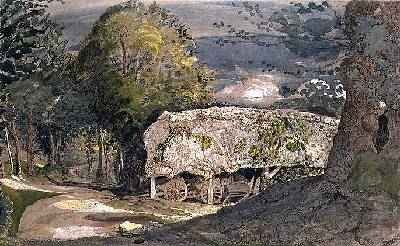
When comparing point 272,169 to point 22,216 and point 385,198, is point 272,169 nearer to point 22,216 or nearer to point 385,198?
point 22,216

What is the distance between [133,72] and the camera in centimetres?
6209

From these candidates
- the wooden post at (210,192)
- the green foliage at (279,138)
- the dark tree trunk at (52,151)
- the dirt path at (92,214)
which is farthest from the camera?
the dark tree trunk at (52,151)

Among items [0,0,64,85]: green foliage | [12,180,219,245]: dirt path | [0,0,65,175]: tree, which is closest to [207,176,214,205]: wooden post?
[12,180,219,245]: dirt path

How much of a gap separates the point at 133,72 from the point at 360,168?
4403 centimetres

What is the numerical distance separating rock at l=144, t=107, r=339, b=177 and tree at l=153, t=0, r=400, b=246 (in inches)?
942

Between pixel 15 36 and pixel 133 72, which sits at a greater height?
pixel 15 36

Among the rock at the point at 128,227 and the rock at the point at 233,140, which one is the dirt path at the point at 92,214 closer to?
the rock at the point at 128,227

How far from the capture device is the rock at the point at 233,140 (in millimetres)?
45656

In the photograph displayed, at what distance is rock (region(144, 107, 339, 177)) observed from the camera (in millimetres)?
45656

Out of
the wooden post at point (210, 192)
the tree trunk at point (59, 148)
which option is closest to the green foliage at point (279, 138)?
the wooden post at point (210, 192)

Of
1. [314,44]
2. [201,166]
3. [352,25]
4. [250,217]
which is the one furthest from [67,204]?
[314,44]

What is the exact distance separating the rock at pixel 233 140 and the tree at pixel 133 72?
11531 mm

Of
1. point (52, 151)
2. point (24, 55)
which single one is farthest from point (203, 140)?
point (52, 151)

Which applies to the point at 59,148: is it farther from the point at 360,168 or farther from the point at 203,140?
the point at 360,168
